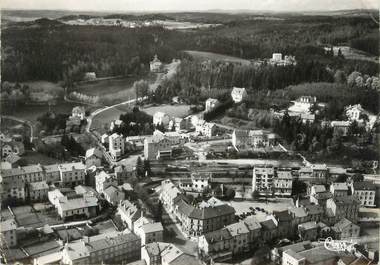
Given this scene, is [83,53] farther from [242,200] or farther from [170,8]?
[242,200]

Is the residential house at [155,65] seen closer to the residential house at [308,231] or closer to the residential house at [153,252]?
the residential house at [153,252]

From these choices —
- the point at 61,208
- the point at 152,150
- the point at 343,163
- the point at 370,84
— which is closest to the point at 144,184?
the point at 152,150

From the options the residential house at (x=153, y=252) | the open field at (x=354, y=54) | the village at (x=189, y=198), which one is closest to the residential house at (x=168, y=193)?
the village at (x=189, y=198)

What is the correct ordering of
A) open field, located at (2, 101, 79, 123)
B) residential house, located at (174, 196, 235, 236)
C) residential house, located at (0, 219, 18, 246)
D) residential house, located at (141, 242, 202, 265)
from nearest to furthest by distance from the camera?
residential house, located at (141, 242, 202, 265) → residential house, located at (0, 219, 18, 246) → residential house, located at (174, 196, 235, 236) → open field, located at (2, 101, 79, 123)

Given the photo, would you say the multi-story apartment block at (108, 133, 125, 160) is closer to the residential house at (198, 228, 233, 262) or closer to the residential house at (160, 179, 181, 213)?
the residential house at (160, 179, 181, 213)

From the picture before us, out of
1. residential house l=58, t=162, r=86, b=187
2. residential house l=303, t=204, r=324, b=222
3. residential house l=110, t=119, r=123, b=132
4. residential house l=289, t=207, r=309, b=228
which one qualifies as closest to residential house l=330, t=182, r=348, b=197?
residential house l=303, t=204, r=324, b=222

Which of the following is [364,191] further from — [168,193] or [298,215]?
[168,193]
